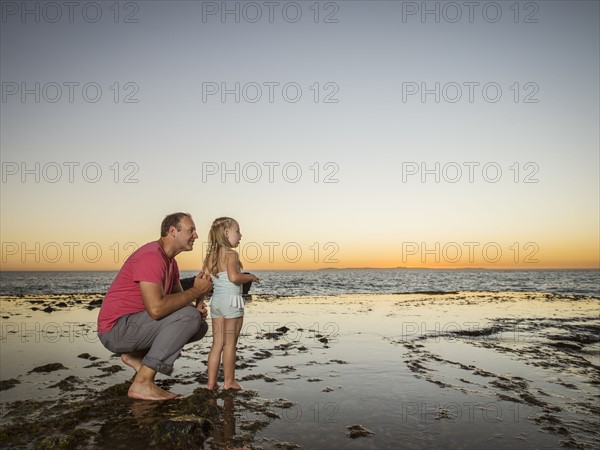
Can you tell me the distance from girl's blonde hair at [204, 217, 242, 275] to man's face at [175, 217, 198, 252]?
0.56m

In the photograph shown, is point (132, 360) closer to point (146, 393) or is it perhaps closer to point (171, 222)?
point (146, 393)

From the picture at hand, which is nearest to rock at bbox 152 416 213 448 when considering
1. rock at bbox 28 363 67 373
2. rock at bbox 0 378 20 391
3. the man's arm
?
the man's arm

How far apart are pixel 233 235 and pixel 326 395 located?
245 centimetres

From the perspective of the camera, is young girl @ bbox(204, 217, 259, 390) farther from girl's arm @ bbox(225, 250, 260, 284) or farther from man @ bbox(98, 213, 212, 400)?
man @ bbox(98, 213, 212, 400)

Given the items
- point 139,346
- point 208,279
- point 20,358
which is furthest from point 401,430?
point 20,358

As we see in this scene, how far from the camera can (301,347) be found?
9102 millimetres

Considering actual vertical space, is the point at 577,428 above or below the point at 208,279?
below

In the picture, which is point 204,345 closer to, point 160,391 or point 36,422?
point 160,391

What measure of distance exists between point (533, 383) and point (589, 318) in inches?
469

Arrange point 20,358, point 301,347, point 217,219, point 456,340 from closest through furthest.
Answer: point 217,219 < point 20,358 < point 301,347 < point 456,340

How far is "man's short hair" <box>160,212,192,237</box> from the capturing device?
529 cm

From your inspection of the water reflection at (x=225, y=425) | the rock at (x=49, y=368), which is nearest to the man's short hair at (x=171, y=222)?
the water reflection at (x=225, y=425)

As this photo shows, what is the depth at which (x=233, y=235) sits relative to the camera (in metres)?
5.93

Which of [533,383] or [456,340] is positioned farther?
[456,340]
